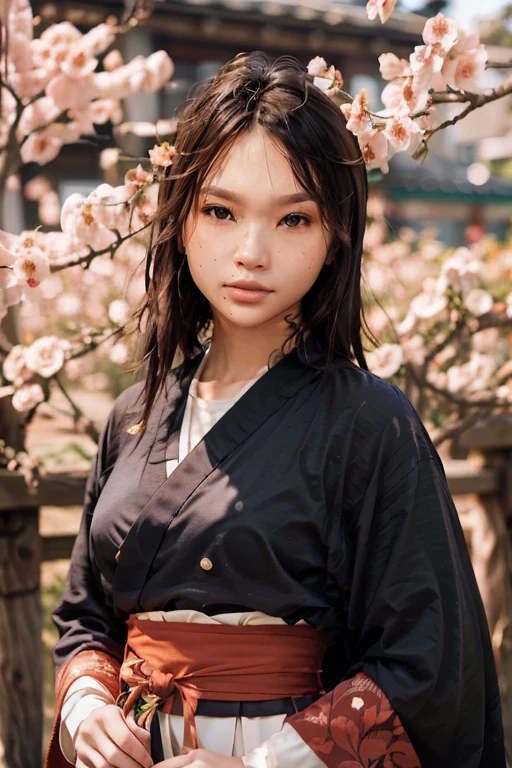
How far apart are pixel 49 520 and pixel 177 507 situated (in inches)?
175

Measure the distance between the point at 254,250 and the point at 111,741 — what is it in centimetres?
92

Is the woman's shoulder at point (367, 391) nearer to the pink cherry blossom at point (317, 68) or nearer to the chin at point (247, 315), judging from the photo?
the chin at point (247, 315)

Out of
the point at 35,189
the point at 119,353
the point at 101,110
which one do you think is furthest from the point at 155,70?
the point at 35,189

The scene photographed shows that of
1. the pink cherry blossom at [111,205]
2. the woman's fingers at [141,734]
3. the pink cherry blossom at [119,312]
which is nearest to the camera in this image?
the woman's fingers at [141,734]

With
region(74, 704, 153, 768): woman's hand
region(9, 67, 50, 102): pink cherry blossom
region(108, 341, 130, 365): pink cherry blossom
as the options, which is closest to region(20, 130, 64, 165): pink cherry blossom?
region(9, 67, 50, 102): pink cherry blossom

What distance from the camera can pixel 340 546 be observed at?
1588 millimetres

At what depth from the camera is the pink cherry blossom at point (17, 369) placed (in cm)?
269

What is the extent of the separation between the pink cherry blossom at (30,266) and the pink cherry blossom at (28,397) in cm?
61

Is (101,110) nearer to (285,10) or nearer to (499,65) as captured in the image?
(499,65)

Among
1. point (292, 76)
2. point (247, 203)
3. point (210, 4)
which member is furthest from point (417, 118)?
point (210, 4)

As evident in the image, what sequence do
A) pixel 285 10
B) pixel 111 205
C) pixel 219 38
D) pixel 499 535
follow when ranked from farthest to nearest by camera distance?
pixel 219 38 → pixel 285 10 → pixel 499 535 → pixel 111 205

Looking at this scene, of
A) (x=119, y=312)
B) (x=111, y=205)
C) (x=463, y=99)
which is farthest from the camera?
(x=119, y=312)

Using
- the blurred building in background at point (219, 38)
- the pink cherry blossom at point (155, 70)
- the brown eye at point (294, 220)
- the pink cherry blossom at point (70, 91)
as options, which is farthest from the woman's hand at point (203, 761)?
the blurred building in background at point (219, 38)

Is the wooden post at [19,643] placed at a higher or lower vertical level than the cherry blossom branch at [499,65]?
lower
